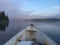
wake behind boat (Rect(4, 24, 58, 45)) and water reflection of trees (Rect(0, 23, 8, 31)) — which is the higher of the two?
water reflection of trees (Rect(0, 23, 8, 31))

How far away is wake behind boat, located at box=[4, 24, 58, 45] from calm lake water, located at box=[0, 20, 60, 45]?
1.5 inches

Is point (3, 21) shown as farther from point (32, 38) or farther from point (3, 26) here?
point (32, 38)

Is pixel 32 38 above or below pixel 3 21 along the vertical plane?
below

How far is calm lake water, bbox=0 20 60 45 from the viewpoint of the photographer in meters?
1.61

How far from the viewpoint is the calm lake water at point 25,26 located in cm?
161

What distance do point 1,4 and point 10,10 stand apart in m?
0.12

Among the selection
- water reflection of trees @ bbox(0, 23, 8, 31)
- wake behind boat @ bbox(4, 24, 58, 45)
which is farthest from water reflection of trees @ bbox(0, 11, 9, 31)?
wake behind boat @ bbox(4, 24, 58, 45)

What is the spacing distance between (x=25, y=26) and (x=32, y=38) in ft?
0.49

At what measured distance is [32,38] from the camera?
5.36 feet

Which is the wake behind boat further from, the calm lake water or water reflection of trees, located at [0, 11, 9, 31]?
water reflection of trees, located at [0, 11, 9, 31]

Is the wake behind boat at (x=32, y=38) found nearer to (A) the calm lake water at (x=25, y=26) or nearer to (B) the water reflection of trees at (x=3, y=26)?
(A) the calm lake water at (x=25, y=26)

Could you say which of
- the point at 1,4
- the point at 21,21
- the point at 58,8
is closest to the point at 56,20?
the point at 58,8

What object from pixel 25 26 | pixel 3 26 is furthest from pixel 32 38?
pixel 3 26

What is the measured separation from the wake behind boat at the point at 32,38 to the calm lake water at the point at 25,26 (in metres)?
0.04
